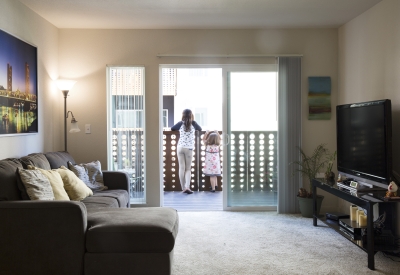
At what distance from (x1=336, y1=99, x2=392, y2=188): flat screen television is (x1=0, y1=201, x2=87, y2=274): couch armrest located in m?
2.53

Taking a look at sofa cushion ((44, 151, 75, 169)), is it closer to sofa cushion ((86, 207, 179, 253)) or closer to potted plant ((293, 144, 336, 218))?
sofa cushion ((86, 207, 179, 253))

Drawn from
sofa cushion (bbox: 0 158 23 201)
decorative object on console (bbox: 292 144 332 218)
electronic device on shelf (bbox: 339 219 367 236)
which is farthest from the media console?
sofa cushion (bbox: 0 158 23 201)

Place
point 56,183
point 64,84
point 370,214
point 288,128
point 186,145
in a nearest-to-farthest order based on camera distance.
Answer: point 370,214, point 56,183, point 64,84, point 288,128, point 186,145

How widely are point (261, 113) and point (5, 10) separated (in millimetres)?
3173

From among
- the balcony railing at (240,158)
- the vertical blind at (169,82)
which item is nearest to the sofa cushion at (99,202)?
the balcony railing at (240,158)

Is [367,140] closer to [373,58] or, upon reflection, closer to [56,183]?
[373,58]

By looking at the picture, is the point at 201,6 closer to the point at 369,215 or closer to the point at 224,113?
the point at 224,113

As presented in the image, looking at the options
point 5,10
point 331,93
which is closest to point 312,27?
point 331,93

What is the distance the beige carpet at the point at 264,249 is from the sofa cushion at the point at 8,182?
4.53ft

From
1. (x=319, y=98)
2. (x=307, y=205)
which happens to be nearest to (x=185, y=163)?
(x=307, y=205)

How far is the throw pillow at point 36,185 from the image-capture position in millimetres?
3092

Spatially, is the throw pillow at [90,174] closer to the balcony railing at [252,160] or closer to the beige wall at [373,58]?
the balcony railing at [252,160]

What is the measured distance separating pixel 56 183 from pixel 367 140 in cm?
285

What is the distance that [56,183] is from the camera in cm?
343
